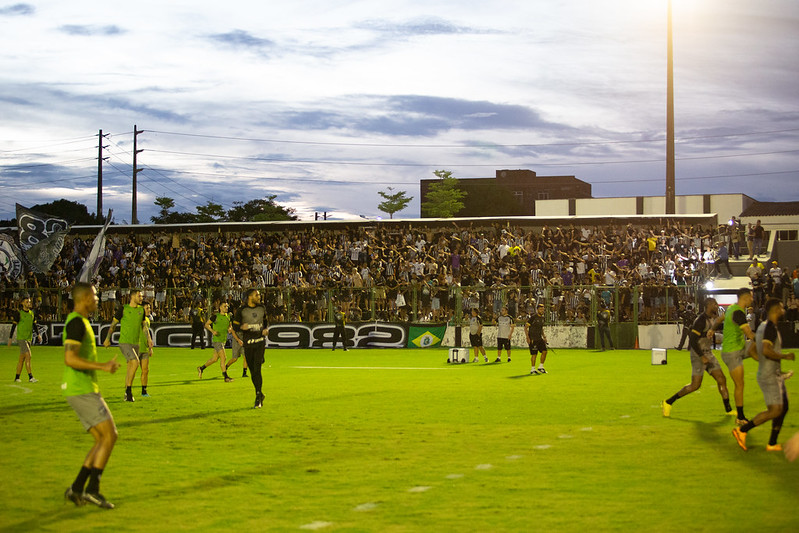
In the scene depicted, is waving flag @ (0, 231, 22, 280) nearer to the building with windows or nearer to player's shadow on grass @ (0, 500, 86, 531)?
player's shadow on grass @ (0, 500, 86, 531)

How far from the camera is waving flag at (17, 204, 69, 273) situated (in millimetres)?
→ 43781

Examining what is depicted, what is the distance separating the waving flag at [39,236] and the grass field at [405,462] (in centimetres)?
2548

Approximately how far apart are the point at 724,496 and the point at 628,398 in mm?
9232

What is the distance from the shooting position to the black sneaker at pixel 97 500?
330 inches

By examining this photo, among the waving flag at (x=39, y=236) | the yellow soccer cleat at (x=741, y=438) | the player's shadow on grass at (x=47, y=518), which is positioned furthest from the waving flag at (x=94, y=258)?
the yellow soccer cleat at (x=741, y=438)

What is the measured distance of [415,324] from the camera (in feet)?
127

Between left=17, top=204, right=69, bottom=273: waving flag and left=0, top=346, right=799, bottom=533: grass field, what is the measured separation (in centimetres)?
2548

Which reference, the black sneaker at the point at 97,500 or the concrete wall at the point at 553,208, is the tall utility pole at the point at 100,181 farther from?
→ the black sneaker at the point at 97,500

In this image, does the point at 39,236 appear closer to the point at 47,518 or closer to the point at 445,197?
the point at 47,518

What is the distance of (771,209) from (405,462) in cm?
8004

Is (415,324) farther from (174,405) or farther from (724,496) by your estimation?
(724,496)

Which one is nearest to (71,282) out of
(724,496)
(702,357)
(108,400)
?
(108,400)

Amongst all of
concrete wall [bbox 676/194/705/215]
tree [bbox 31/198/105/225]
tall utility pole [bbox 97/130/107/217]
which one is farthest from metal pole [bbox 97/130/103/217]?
concrete wall [bbox 676/194/705/215]

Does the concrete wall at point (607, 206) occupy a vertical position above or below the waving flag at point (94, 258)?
above
